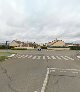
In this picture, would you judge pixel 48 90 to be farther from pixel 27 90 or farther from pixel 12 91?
pixel 12 91

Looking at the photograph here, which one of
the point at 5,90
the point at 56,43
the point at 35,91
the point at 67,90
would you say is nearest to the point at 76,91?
the point at 67,90

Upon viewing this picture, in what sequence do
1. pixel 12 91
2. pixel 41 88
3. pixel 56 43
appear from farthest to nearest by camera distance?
1. pixel 56 43
2. pixel 41 88
3. pixel 12 91

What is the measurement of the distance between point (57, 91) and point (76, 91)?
0.72 m

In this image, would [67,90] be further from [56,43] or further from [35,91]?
[56,43]

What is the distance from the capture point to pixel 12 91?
7.48 m

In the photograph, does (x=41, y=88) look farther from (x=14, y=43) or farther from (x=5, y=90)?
(x=14, y=43)

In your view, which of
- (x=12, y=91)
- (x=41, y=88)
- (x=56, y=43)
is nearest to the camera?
(x=12, y=91)

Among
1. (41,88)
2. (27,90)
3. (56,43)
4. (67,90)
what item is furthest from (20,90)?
(56,43)

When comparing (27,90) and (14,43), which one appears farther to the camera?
(14,43)

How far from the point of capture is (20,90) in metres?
7.67

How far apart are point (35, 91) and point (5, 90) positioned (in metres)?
1.14

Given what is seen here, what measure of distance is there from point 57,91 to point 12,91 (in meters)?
1.67

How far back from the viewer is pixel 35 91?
7.54 meters

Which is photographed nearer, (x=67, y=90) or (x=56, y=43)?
(x=67, y=90)
